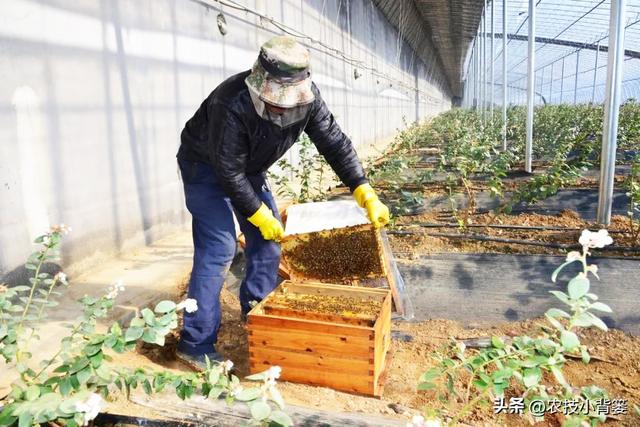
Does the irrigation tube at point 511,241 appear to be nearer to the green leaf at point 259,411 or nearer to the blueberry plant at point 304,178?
the blueberry plant at point 304,178

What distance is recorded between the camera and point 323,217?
263cm

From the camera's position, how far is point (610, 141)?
4801 millimetres

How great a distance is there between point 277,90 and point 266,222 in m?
0.69

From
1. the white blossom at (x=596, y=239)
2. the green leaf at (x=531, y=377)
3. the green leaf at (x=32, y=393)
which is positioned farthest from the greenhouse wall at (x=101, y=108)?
the white blossom at (x=596, y=239)

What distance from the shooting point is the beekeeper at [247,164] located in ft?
7.09

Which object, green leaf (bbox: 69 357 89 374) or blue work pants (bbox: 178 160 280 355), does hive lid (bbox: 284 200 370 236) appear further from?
green leaf (bbox: 69 357 89 374)

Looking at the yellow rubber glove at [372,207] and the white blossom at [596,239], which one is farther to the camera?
→ the yellow rubber glove at [372,207]

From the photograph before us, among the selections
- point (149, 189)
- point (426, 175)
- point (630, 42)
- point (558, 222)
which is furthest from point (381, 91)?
point (630, 42)

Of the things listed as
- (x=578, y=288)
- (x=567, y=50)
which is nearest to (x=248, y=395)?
(x=578, y=288)

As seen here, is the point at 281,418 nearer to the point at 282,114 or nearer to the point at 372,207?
the point at 282,114

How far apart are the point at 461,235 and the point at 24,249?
353 centimetres

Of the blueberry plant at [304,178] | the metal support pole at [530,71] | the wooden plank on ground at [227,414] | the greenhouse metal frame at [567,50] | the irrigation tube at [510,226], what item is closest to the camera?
the wooden plank on ground at [227,414]

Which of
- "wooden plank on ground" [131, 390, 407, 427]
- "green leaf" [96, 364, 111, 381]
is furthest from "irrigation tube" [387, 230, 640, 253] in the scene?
"green leaf" [96, 364, 111, 381]

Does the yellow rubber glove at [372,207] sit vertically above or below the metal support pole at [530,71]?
below
